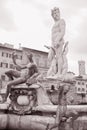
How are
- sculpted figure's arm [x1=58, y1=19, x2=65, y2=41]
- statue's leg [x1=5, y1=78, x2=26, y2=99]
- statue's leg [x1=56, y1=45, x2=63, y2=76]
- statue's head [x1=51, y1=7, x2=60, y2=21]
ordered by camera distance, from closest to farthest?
1. statue's leg [x1=5, y1=78, x2=26, y2=99]
2. statue's leg [x1=56, y1=45, x2=63, y2=76]
3. sculpted figure's arm [x1=58, y1=19, x2=65, y2=41]
4. statue's head [x1=51, y1=7, x2=60, y2=21]

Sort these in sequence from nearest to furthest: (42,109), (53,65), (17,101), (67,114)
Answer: (67,114) < (42,109) < (17,101) < (53,65)

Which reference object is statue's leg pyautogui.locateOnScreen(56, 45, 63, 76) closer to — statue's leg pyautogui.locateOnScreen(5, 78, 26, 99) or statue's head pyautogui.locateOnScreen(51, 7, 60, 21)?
statue's head pyautogui.locateOnScreen(51, 7, 60, 21)

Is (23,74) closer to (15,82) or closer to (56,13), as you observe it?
(15,82)

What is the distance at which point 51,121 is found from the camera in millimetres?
5828

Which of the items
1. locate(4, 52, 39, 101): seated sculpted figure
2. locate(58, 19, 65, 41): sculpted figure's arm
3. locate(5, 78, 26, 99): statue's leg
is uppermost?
locate(58, 19, 65, 41): sculpted figure's arm

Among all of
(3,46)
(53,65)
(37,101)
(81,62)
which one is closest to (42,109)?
(37,101)

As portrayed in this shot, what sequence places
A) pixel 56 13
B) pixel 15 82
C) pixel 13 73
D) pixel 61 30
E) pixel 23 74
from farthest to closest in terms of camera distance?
pixel 56 13, pixel 61 30, pixel 13 73, pixel 23 74, pixel 15 82

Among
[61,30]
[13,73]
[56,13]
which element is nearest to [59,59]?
[61,30]

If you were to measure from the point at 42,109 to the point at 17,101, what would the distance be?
34.5 inches

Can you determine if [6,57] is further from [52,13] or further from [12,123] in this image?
[12,123]

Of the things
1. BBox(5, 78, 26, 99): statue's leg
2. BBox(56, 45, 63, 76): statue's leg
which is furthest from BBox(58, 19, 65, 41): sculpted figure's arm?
BBox(5, 78, 26, 99): statue's leg

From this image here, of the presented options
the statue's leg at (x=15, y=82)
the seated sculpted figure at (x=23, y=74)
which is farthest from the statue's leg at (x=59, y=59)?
the statue's leg at (x=15, y=82)

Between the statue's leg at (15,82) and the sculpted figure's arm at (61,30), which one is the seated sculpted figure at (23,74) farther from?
the sculpted figure's arm at (61,30)

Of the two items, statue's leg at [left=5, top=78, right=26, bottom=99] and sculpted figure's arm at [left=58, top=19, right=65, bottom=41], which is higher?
sculpted figure's arm at [left=58, top=19, right=65, bottom=41]
